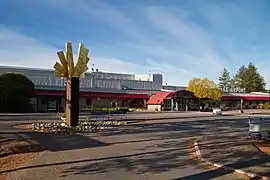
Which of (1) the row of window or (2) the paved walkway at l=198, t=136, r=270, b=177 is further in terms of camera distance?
(1) the row of window

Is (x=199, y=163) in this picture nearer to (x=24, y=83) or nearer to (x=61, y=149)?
(x=61, y=149)

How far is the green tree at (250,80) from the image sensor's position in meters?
117

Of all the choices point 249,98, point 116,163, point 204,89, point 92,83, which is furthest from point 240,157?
point 249,98

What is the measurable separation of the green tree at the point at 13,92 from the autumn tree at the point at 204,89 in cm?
3344

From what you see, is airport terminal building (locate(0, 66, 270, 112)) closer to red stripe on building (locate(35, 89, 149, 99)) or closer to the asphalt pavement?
red stripe on building (locate(35, 89, 149, 99))

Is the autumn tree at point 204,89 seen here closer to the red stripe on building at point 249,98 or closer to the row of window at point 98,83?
the red stripe on building at point 249,98

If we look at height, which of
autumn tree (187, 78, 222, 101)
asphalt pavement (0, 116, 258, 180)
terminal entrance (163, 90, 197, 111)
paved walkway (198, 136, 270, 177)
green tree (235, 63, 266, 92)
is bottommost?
asphalt pavement (0, 116, 258, 180)

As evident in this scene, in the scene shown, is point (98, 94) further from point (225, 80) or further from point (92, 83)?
point (225, 80)

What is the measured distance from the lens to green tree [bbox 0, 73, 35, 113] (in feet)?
150

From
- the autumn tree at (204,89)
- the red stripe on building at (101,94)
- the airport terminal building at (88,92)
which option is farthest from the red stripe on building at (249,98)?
the red stripe on building at (101,94)

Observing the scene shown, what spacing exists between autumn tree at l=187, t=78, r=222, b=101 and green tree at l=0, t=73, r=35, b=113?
1317 inches

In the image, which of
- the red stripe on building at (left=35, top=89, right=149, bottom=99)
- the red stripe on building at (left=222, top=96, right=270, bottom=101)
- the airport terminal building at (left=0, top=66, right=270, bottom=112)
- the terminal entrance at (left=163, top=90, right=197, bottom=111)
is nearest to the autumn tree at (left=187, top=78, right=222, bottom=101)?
the terminal entrance at (left=163, top=90, right=197, bottom=111)

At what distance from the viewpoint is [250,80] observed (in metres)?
118

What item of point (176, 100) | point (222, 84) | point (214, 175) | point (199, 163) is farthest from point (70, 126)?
point (222, 84)
